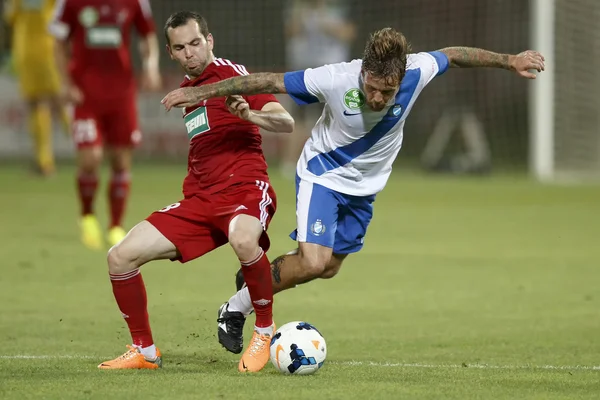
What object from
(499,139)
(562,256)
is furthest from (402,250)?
(499,139)

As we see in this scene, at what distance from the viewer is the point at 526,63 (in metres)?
6.24

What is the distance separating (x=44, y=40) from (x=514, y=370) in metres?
13.1

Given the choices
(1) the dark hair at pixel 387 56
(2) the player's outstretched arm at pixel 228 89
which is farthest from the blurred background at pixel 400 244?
(1) the dark hair at pixel 387 56

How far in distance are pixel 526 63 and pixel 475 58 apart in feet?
0.99

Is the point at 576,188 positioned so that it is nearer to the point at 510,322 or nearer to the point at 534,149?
the point at 534,149

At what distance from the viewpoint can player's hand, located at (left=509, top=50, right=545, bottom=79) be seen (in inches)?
246

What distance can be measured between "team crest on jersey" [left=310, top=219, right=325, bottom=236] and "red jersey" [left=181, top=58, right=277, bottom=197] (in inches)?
14.4

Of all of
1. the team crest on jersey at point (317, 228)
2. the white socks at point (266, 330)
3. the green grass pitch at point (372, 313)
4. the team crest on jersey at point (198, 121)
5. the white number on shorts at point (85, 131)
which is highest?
the team crest on jersey at point (198, 121)

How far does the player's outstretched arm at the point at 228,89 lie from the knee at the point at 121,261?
0.79 m

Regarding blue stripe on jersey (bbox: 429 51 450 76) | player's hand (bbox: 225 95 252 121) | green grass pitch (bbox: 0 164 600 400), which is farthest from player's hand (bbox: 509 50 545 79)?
green grass pitch (bbox: 0 164 600 400)

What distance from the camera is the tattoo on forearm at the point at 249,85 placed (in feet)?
19.4

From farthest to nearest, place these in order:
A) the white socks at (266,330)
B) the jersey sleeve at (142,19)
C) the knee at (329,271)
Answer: the jersey sleeve at (142,19) → the knee at (329,271) → the white socks at (266,330)

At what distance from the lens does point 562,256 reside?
435 inches

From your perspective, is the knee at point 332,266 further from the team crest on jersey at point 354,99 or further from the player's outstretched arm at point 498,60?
the player's outstretched arm at point 498,60
